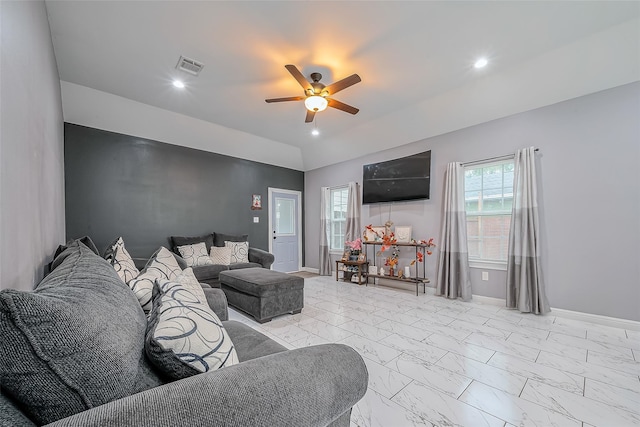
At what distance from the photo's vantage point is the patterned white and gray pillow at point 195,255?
420 centimetres

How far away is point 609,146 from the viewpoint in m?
2.80

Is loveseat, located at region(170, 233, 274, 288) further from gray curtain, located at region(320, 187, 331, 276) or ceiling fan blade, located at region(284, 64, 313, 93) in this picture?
ceiling fan blade, located at region(284, 64, 313, 93)

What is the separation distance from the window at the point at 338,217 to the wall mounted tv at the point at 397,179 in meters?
0.73

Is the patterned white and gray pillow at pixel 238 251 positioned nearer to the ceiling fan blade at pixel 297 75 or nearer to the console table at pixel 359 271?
the console table at pixel 359 271

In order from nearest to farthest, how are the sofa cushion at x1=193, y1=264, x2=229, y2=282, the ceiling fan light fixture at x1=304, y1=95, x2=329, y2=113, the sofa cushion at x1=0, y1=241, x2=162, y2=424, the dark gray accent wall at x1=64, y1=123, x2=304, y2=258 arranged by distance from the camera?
the sofa cushion at x1=0, y1=241, x2=162, y2=424
the ceiling fan light fixture at x1=304, y1=95, x2=329, y2=113
the dark gray accent wall at x1=64, y1=123, x2=304, y2=258
the sofa cushion at x1=193, y1=264, x2=229, y2=282

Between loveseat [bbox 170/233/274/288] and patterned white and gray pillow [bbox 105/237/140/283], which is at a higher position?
patterned white and gray pillow [bbox 105/237/140/283]

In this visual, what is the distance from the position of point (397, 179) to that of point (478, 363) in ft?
10.2

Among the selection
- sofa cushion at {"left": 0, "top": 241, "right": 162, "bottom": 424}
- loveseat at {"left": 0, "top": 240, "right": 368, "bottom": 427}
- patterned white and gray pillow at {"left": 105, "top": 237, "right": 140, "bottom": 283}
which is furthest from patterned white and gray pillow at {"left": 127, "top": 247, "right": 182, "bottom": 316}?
sofa cushion at {"left": 0, "top": 241, "right": 162, "bottom": 424}

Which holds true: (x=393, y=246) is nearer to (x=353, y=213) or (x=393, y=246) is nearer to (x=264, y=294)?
(x=353, y=213)

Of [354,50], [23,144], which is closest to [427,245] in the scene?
[354,50]

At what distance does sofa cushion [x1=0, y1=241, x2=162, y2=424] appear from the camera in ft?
1.64

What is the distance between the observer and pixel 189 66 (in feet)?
9.39

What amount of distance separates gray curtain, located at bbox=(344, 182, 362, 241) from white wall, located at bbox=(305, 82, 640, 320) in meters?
2.32

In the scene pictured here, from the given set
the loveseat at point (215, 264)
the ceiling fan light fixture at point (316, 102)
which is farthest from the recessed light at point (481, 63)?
the loveseat at point (215, 264)
